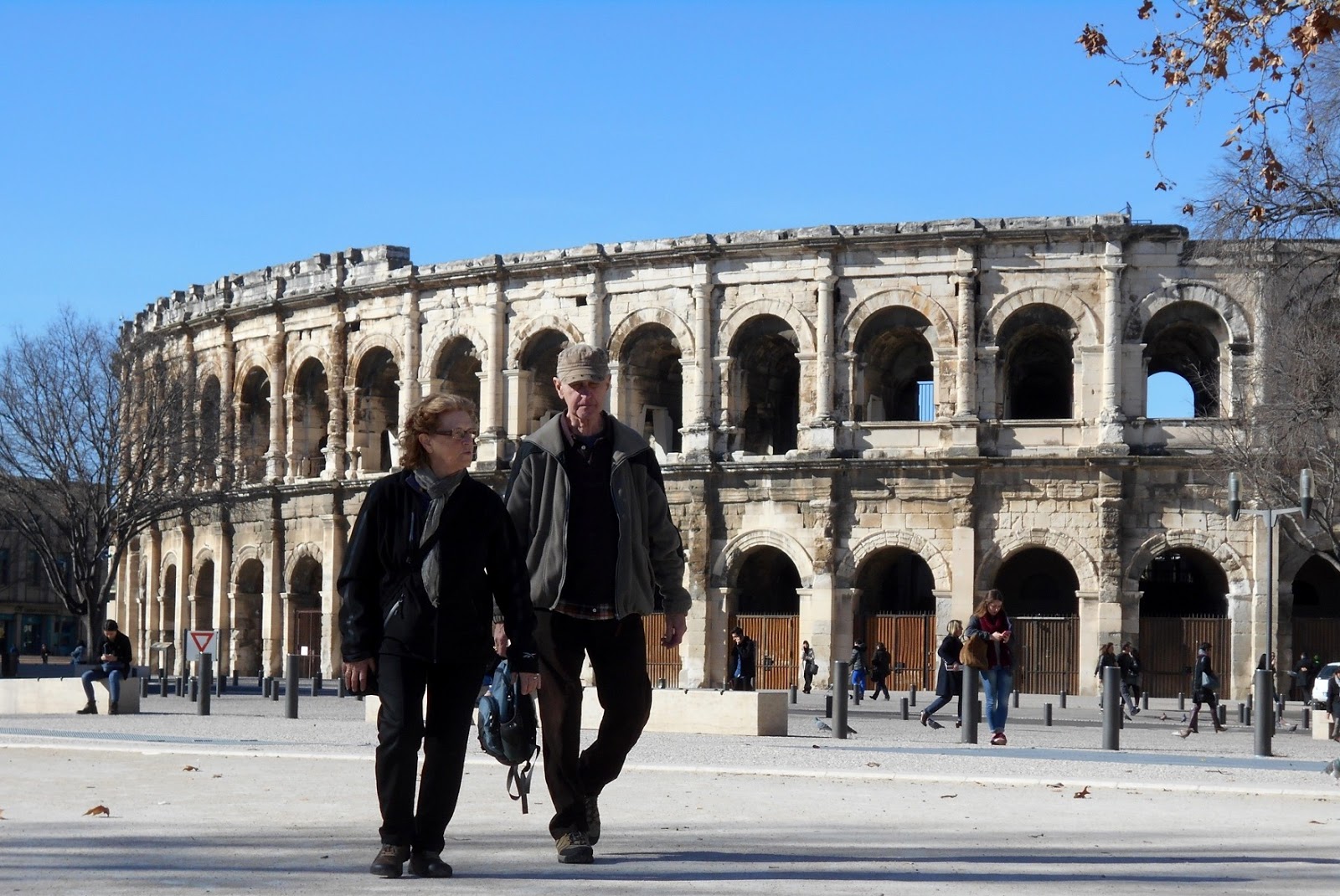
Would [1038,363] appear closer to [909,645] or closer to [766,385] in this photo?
[766,385]

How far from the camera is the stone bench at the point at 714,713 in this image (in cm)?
1794

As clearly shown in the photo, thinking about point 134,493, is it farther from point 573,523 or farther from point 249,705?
point 573,523

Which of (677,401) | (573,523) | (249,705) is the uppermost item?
(677,401)

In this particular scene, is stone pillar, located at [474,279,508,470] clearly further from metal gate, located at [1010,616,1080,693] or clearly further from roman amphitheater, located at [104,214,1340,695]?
metal gate, located at [1010,616,1080,693]

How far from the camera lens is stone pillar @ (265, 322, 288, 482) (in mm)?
43406

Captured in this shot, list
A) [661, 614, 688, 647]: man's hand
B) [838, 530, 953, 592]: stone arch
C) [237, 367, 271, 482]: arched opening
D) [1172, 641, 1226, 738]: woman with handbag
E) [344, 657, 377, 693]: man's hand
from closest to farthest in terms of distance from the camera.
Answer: [344, 657, 377, 693]: man's hand, [661, 614, 688, 647]: man's hand, [1172, 641, 1226, 738]: woman with handbag, [838, 530, 953, 592]: stone arch, [237, 367, 271, 482]: arched opening

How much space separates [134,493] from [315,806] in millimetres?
29652

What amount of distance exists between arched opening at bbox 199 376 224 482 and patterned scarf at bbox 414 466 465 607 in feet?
113

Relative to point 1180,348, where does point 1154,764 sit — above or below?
below

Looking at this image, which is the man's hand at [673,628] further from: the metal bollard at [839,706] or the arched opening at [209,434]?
the arched opening at [209,434]

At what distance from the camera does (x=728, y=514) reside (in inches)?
1426

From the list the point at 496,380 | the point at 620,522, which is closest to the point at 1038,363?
the point at 496,380

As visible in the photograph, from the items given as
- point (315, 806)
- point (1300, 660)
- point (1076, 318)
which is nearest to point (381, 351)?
point (1076, 318)

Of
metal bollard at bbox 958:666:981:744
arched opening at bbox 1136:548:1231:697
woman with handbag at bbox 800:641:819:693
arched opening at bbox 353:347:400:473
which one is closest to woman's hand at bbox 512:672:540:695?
metal bollard at bbox 958:666:981:744
